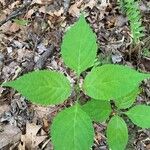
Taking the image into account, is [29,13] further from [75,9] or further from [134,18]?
[134,18]

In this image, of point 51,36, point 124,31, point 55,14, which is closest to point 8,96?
point 51,36

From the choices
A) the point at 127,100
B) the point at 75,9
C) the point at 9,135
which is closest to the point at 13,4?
the point at 75,9

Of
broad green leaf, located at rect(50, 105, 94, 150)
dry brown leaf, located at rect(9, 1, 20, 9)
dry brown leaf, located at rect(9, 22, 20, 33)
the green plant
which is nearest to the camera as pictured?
broad green leaf, located at rect(50, 105, 94, 150)

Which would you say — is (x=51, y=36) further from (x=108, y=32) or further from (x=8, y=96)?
(x=8, y=96)

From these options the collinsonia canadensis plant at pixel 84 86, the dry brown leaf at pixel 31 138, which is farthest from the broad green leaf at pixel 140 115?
the dry brown leaf at pixel 31 138

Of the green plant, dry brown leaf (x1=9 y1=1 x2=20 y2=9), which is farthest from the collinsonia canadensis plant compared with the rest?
dry brown leaf (x1=9 y1=1 x2=20 y2=9)

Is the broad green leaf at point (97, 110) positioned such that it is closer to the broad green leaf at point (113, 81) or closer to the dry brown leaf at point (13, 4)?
the broad green leaf at point (113, 81)

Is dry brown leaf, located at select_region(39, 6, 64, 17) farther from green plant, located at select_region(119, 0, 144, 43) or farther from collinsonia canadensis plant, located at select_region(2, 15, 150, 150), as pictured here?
collinsonia canadensis plant, located at select_region(2, 15, 150, 150)
